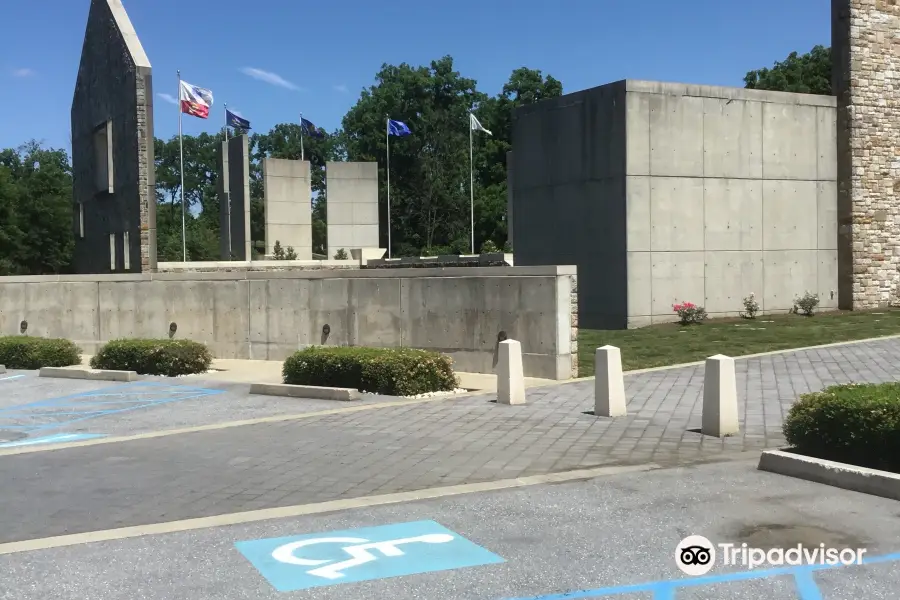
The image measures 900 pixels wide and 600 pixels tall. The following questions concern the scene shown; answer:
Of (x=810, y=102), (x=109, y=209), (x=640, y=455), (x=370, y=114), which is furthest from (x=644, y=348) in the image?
(x=370, y=114)

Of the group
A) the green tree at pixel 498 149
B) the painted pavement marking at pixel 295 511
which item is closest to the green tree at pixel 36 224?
the green tree at pixel 498 149

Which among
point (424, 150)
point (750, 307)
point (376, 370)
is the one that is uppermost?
point (424, 150)

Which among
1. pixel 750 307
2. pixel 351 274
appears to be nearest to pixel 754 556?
pixel 351 274

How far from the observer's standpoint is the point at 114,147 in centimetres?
2888

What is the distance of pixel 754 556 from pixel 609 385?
212 inches

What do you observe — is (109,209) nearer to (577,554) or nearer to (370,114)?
(577,554)

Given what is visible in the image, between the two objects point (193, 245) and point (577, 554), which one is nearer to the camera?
point (577, 554)

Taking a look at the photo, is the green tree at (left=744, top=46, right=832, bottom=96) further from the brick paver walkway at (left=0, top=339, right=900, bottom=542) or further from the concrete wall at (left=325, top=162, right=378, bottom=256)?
the brick paver walkway at (left=0, top=339, right=900, bottom=542)

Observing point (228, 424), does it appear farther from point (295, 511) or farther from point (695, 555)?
point (695, 555)

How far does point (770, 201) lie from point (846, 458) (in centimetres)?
1849

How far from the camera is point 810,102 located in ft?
84.6

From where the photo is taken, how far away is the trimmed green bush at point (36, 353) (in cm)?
1914

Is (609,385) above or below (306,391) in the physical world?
above

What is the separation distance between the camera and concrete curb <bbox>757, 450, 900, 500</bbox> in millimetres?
6902
